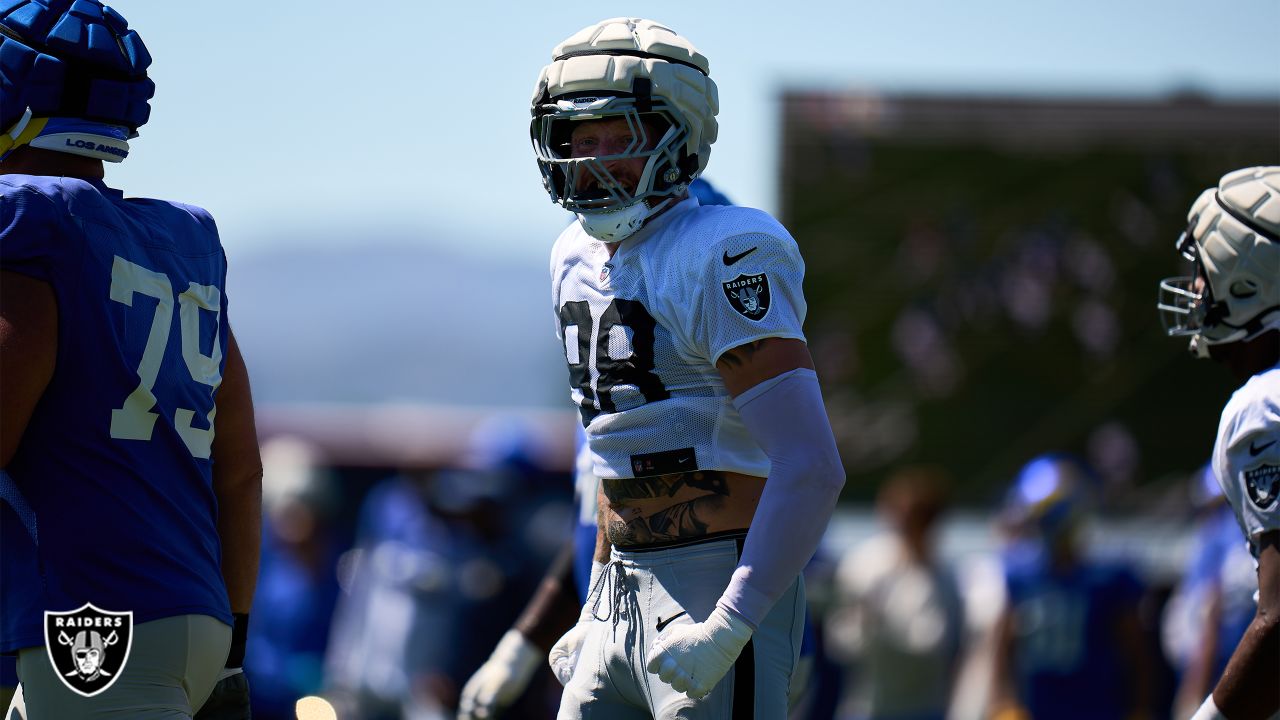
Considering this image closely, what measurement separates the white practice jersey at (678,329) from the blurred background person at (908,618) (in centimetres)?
567

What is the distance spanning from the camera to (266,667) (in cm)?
933

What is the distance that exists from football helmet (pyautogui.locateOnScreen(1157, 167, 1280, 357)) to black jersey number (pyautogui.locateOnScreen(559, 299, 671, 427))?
146 cm

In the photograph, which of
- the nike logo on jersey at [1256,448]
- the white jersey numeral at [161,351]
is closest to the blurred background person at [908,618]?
the nike logo on jersey at [1256,448]

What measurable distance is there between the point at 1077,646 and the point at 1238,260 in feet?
16.2

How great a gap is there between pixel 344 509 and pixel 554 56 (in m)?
10.1

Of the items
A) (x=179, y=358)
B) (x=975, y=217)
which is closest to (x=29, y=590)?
(x=179, y=358)

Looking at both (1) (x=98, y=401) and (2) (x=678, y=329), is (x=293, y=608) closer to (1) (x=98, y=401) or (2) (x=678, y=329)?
(1) (x=98, y=401)

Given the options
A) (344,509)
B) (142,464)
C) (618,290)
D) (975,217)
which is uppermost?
(618,290)

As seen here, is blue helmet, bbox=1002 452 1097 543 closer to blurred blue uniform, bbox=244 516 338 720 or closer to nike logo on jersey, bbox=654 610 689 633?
blurred blue uniform, bbox=244 516 338 720

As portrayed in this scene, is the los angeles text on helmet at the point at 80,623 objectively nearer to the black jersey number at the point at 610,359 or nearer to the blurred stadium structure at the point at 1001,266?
the black jersey number at the point at 610,359

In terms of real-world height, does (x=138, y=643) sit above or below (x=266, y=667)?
above

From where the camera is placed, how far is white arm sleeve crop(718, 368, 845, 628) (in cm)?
329

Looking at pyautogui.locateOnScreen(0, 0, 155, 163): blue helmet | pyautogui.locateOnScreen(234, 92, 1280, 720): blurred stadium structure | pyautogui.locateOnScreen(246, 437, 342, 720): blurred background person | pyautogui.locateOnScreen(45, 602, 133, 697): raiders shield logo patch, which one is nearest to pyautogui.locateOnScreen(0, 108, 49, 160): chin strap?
pyautogui.locateOnScreen(0, 0, 155, 163): blue helmet

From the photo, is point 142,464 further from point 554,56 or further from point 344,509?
point 344,509
